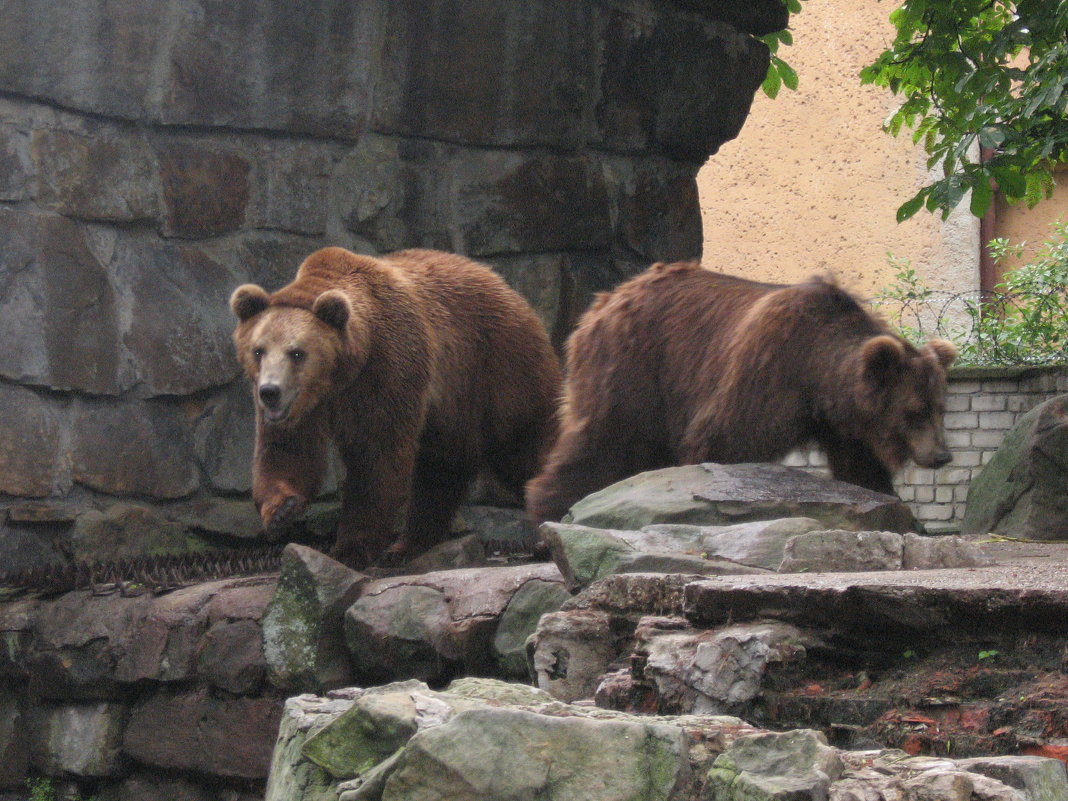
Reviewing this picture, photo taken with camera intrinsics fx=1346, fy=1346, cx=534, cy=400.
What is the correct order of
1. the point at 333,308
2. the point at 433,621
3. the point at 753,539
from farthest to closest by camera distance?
1. the point at 333,308
2. the point at 433,621
3. the point at 753,539

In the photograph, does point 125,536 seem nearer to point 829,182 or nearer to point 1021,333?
point 1021,333

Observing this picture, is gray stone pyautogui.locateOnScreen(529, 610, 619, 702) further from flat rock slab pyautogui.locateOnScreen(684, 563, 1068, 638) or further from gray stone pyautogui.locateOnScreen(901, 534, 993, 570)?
gray stone pyautogui.locateOnScreen(901, 534, 993, 570)

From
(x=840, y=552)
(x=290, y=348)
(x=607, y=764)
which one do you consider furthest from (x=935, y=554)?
(x=290, y=348)

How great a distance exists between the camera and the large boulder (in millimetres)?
7000

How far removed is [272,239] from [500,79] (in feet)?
5.25

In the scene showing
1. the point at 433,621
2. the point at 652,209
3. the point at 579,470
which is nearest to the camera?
the point at 433,621

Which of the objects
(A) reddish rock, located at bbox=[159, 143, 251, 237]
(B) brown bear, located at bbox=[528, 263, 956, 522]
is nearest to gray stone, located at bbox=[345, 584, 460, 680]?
(B) brown bear, located at bbox=[528, 263, 956, 522]

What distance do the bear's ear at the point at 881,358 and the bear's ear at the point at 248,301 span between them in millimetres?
2818

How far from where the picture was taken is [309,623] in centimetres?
533

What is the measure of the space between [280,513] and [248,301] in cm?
104

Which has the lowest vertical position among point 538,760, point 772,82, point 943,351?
point 538,760

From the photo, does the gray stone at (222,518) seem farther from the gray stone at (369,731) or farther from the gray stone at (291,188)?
the gray stone at (369,731)

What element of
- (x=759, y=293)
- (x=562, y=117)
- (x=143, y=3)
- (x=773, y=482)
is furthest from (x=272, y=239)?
(x=773, y=482)

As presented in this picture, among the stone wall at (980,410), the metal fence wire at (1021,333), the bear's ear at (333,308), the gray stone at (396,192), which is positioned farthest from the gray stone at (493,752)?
the metal fence wire at (1021,333)
